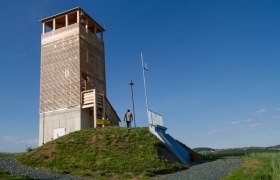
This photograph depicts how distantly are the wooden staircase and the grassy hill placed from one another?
4.86 meters

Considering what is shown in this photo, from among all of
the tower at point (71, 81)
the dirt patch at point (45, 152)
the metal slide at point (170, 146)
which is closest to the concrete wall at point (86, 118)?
the tower at point (71, 81)

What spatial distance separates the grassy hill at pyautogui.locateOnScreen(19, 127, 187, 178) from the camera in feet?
52.3

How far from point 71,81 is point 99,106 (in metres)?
3.48

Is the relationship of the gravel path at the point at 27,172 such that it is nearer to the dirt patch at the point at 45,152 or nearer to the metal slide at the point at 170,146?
the dirt patch at the point at 45,152

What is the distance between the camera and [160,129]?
24188 mm

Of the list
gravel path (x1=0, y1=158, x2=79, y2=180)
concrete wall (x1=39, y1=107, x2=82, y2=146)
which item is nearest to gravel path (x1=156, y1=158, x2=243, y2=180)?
gravel path (x1=0, y1=158, x2=79, y2=180)

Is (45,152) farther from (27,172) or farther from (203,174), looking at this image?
(203,174)

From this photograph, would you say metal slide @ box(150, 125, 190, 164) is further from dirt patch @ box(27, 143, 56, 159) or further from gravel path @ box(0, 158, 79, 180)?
gravel path @ box(0, 158, 79, 180)

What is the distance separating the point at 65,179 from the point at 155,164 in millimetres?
5402

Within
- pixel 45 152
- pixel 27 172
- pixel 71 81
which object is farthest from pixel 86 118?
pixel 27 172

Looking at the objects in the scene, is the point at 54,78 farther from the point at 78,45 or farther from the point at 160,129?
the point at 160,129

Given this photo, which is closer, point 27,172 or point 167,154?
point 27,172

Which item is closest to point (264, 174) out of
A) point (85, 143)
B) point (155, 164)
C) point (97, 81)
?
point (155, 164)

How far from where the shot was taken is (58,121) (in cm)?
2803
